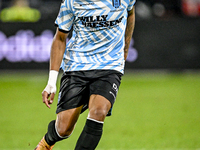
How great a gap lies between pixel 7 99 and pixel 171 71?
5.40m

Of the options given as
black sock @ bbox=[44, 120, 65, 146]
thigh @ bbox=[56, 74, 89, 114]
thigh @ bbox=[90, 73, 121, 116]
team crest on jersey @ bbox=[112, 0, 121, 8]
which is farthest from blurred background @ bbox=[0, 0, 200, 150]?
team crest on jersey @ bbox=[112, 0, 121, 8]

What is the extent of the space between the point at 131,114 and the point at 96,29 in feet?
12.5

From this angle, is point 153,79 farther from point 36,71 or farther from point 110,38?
point 110,38

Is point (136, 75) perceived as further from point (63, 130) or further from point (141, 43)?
point (63, 130)

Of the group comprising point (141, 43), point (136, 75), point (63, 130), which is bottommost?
point (136, 75)

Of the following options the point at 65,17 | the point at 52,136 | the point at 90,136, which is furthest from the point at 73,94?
the point at 65,17

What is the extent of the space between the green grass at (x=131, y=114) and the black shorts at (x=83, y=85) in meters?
1.26

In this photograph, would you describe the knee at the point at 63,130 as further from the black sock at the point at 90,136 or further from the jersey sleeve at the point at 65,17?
the jersey sleeve at the point at 65,17

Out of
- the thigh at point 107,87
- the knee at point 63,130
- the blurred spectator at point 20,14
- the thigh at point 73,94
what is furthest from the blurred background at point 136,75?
the thigh at point 107,87

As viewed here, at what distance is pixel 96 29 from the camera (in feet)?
14.6

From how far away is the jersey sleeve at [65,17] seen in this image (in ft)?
Answer: 14.4

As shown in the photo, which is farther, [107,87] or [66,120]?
[66,120]

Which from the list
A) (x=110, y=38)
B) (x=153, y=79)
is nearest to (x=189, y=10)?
(x=153, y=79)

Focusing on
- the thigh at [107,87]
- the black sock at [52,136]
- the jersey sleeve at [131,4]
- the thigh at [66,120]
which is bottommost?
the black sock at [52,136]
